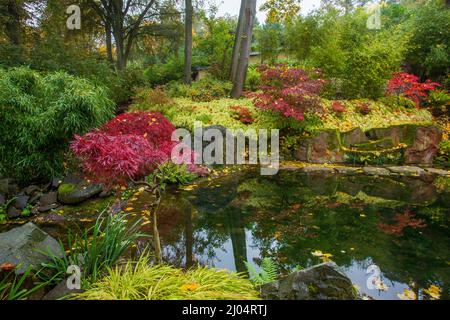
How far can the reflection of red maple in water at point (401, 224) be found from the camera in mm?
4398

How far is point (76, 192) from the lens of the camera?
528 cm

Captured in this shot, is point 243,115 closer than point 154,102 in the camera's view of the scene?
Yes

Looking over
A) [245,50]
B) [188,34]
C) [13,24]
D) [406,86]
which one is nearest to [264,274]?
[406,86]

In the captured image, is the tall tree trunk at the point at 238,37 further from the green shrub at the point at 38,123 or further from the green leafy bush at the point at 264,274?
the green leafy bush at the point at 264,274

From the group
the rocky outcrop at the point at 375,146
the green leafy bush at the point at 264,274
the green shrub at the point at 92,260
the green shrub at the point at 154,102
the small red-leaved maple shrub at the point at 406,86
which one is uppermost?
the small red-leaved maple shrub at the point at 406,86

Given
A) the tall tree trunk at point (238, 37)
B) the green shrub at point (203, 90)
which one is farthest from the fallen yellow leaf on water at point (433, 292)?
the tall tree trunk at point (238, 37)

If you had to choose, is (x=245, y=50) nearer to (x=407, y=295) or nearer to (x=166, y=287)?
(x=407, y=295)

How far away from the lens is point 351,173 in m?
7.17

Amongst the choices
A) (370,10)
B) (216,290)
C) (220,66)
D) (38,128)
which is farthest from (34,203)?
(370,10)

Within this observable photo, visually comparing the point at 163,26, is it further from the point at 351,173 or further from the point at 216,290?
the point at 216,290

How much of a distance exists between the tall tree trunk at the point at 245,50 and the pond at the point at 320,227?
551cm

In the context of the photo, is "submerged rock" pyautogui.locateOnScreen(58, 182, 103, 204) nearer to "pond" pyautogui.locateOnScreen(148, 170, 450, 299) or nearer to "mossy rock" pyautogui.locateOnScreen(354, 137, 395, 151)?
"pond" pyautogui.locateOnScreen(148, 170, 450, 299)

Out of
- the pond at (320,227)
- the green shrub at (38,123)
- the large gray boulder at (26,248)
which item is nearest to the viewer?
the large gray boulder at (26,248)

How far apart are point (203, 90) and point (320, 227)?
317 inches
